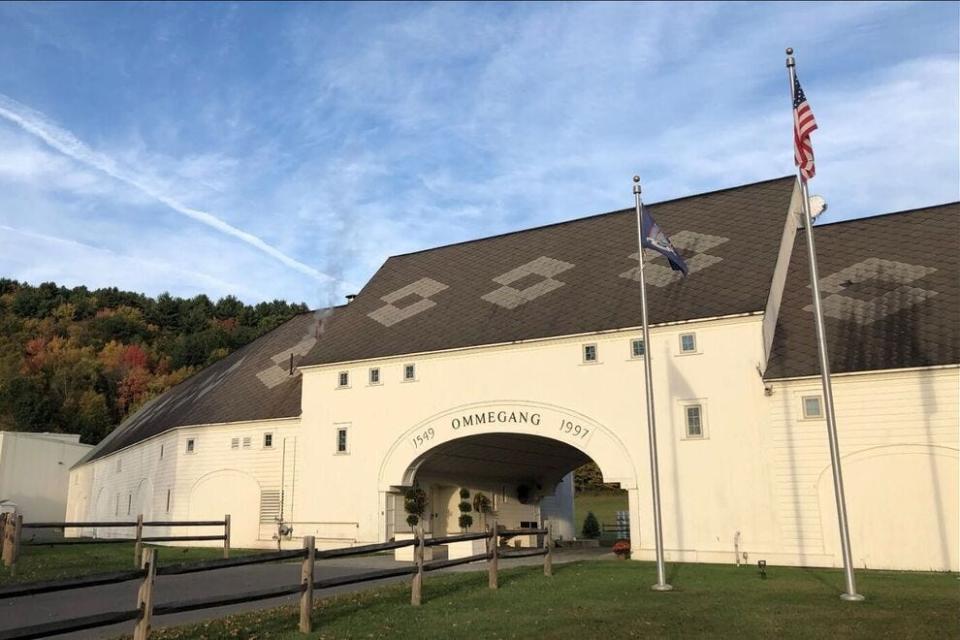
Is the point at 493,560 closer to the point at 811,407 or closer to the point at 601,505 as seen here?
the point at 811,407

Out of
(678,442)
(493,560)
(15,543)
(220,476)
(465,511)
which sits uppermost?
(678,442)

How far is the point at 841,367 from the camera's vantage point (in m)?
20.8

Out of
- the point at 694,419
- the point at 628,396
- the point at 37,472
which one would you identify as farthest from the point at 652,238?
the point at 37,472

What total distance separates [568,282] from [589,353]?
4.21 metres

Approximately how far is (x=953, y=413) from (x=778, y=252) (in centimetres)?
720

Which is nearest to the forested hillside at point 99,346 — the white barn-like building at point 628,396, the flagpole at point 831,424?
the white barn-like building at point 628,396

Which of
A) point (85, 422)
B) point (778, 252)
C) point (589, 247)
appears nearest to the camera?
point (778, 252)

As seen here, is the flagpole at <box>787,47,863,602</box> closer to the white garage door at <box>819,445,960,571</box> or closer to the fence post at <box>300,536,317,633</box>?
the white garage door at <box>819,445,960,571</box>

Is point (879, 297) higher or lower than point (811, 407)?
higher

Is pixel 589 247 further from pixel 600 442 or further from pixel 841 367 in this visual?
pixel 841 367

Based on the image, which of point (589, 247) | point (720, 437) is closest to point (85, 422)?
point (589, 247)

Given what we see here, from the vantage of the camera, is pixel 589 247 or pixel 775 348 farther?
pixel 589 247

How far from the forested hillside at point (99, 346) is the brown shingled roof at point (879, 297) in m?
64.9

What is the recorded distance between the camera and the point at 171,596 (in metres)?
14.1
